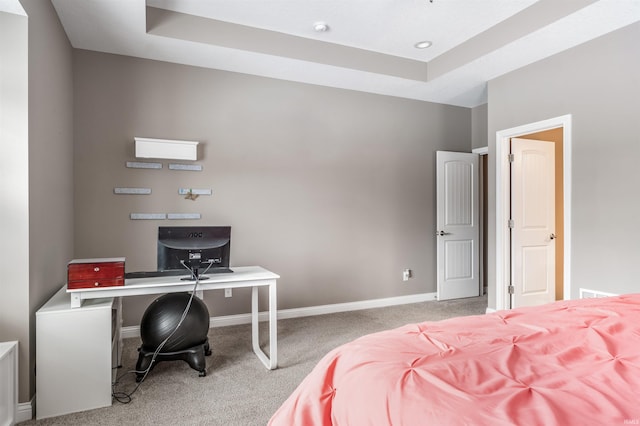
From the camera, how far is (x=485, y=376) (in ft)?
3.51

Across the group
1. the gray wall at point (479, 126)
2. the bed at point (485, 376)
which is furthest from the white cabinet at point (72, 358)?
the gray wall at point (479, 126)

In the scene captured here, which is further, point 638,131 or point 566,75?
point 566,75

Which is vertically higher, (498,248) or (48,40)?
(48,40)

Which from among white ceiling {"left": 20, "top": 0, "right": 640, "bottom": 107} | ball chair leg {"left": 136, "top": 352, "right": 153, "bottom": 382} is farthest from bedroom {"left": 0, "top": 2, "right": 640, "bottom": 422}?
ball chair leg {"left": 136, "top": 352, "right": 153, "bottom": 382}

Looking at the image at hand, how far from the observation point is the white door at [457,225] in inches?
200

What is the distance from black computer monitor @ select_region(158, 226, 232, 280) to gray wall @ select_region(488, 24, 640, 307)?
3.06 m

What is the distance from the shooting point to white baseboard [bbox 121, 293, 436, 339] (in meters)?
3.89

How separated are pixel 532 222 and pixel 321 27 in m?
3.15

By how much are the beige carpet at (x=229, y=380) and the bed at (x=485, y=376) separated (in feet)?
3.98

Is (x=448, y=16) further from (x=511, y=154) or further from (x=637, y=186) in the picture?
(x=637, y=186)

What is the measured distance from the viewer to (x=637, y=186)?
295cm

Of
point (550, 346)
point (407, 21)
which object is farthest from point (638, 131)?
point (550, 346)

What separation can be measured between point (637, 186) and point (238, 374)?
3.39m

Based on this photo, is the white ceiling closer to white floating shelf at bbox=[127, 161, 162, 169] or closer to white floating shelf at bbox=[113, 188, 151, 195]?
white floating shelf at bbox=[127, 161, 162, 169]
